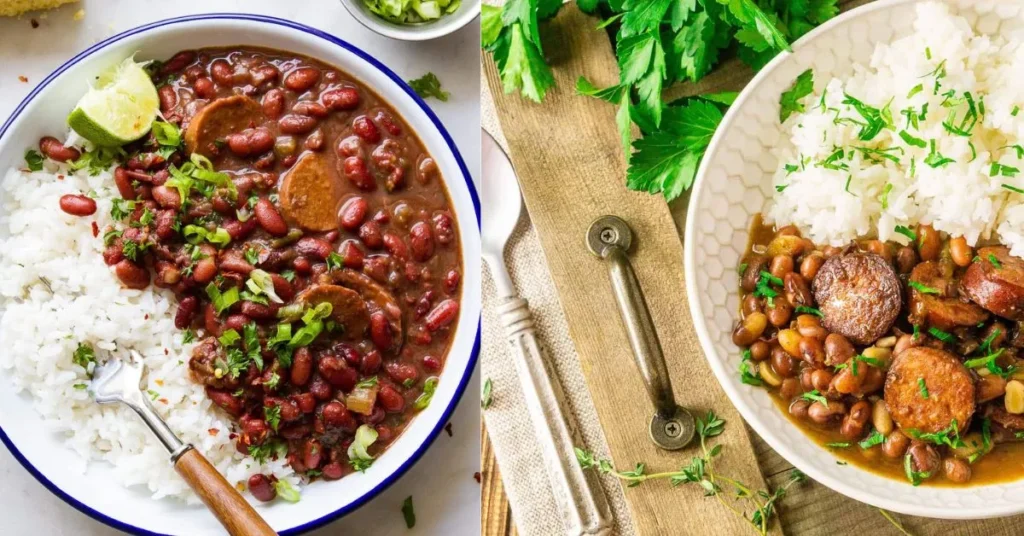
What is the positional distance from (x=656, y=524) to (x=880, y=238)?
0.92 metres

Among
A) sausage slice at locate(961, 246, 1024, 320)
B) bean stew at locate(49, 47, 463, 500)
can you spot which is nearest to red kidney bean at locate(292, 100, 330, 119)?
bean stew at locate(49, 47, 463, 500)

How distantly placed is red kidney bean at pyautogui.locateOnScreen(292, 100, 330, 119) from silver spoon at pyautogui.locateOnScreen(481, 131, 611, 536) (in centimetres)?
79

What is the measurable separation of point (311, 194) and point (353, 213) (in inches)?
6.2

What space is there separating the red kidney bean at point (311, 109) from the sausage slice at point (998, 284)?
6.76 ft

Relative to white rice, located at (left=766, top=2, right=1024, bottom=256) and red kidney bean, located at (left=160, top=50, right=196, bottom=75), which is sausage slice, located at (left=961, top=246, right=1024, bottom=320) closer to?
white rice, located at (left=766, top=2, right=1024, bottom=256)

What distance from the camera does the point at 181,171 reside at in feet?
9.86

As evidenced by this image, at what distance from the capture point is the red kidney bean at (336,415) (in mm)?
2961

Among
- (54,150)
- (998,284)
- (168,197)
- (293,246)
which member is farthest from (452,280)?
(998,284)

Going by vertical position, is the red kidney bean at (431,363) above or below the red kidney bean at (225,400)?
below

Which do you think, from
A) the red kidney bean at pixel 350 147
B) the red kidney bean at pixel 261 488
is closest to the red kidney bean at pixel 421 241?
the red kidney bean at pixel 350 147

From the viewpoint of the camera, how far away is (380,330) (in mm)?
2959

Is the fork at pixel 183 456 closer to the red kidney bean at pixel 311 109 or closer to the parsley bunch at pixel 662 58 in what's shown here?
the red kidney bean at pixel 311 109

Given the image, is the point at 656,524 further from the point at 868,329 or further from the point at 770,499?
the point at 868,329

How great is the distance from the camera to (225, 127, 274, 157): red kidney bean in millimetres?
3006
